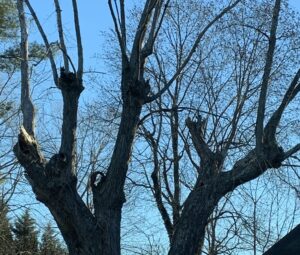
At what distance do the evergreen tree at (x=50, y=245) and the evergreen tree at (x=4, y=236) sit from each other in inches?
34.4

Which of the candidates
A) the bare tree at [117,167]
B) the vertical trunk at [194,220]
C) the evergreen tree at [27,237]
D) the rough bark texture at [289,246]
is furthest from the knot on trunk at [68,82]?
the evergreen tree at [27,237]

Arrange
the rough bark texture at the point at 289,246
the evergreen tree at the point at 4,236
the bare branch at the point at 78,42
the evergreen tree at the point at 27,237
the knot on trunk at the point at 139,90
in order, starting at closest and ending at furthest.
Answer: the rough bark texture at the point at 289,246
the knot on trunk at the point at 139,90
the bare branch at the point at 78,42
the evergreen tree at the point at 4,236
the evergreen tree at the point at 27,237

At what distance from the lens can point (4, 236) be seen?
19.4m

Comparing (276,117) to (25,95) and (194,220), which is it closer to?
(194,220)

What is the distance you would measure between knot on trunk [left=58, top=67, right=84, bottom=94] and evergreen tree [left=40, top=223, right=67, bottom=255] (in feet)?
31.2

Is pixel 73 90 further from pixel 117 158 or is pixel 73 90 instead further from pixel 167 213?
pixel 167 213

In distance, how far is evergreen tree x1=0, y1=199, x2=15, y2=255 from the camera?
18328 mm

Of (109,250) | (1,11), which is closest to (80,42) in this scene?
(109,250)

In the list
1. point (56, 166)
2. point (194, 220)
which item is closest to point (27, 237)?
point (56, 166)

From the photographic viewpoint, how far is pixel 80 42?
1032cm

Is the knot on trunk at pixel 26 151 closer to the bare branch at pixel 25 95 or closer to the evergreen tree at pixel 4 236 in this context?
the bare branch at pixel 25 95

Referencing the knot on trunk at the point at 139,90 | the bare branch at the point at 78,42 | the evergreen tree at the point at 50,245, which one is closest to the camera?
the knot on trunk at the point at 139,90

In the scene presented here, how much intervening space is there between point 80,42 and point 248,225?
13.0ft

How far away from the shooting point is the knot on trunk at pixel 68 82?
9688mm
